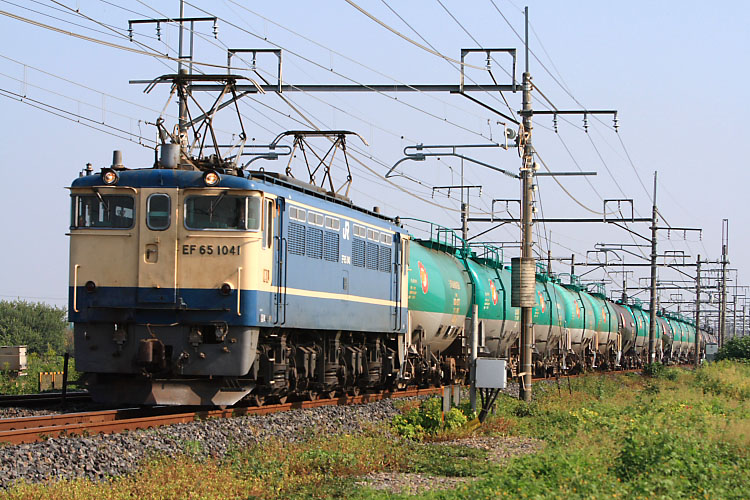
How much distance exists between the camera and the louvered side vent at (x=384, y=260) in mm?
22516

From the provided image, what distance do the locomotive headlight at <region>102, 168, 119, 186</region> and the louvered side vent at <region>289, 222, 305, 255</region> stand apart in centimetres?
323

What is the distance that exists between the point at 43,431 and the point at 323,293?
7.18 meters

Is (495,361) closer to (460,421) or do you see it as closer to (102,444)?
(460,421)

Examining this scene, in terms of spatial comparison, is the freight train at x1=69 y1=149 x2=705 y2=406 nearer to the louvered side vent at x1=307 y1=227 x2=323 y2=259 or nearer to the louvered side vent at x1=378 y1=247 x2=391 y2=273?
the louvered side vent at x1=307 y1=227 x2=323 y2=259

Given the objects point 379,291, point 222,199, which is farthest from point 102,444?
point 379,291

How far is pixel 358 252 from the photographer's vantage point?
21219 mm

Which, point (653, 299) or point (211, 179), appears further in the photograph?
point (653, 299)

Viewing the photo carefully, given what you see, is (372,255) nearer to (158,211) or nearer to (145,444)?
(158,211)

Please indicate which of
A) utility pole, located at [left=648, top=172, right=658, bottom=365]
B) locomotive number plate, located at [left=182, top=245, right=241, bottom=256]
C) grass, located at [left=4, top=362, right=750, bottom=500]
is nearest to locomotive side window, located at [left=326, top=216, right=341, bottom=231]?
locomotive number plate, located at [left=182, top=245, right=241, bottom=256]

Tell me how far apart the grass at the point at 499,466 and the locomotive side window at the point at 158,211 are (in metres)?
4.46

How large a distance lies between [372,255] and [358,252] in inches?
35.4

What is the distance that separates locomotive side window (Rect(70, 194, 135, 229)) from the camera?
16.8 meters

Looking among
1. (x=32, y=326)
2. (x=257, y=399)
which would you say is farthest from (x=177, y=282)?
(x=32, y=326)

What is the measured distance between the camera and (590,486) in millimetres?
10641
